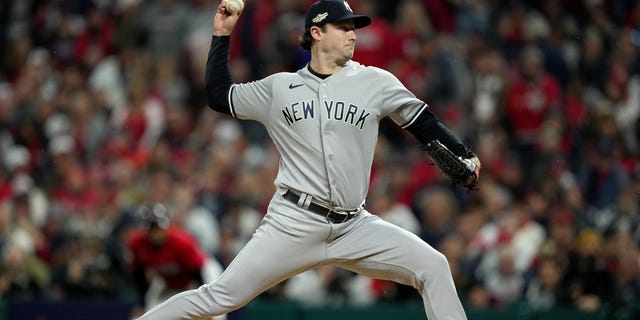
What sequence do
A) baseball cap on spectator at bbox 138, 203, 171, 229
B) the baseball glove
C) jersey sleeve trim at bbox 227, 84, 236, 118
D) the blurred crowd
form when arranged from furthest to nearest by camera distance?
1. the blurred crowd
2. baseball cap on spectator at bbox 138, 203, 171, 229
3. jersey sleeve trim at bbox 227, 84, 236, 118
4. the baseball glove

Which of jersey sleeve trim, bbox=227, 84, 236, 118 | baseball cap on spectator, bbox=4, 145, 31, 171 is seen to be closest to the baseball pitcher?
jersey sleeve trim, bbox=227, 84, 236, 118

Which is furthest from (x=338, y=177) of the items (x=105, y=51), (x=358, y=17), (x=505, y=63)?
(x=105, y=51)

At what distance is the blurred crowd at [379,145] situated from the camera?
37.9ft

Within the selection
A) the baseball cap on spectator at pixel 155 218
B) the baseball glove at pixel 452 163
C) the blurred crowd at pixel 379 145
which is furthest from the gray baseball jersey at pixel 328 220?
the blurred crowd at pixel 379 145

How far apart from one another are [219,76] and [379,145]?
6.54m

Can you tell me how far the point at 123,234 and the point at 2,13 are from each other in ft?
18.7

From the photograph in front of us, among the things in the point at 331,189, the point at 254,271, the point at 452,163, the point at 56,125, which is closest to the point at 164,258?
the point at 254,271

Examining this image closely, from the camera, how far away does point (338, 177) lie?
21.9 ft

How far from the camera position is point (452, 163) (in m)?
6.57

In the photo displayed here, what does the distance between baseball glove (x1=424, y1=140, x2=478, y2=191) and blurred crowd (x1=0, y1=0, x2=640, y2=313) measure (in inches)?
164

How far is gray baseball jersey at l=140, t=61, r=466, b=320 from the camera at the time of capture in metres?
6.65

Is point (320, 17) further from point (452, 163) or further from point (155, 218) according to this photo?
point (155, 218)

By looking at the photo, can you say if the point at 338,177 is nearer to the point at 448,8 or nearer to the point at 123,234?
the point at 123,234

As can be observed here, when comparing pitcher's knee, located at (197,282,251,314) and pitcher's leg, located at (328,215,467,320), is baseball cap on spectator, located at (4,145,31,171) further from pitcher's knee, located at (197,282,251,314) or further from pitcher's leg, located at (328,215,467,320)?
pitcher's leg, located at (328,215,467,320)
